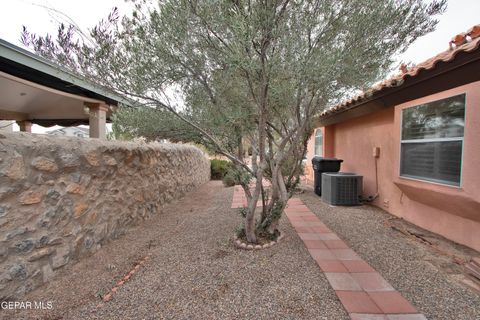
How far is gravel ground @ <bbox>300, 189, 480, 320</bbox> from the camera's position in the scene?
229cm

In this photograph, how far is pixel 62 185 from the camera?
3.09 meters

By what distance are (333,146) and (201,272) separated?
7669mm

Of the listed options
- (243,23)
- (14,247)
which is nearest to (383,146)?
(243,23)

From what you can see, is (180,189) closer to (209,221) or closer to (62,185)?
(209,221)

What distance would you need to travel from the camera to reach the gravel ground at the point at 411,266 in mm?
2287

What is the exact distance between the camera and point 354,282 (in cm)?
271

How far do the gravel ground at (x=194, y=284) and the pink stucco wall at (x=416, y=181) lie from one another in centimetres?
188

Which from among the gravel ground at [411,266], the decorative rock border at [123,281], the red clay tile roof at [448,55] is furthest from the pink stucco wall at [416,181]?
the decorative rock border at [123,281]

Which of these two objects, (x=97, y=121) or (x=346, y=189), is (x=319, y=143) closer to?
(x=346, y=189)

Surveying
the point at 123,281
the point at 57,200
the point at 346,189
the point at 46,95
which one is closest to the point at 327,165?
the point at 346,189

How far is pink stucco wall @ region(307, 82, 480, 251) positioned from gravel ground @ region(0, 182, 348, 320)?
188 cm

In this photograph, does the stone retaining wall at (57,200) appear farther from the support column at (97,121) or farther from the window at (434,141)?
the window at (434,141)

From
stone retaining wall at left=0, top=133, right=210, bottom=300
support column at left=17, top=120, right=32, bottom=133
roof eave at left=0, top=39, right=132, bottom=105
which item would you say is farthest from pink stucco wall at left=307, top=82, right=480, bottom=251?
support column at left=17, top=120, right=32, bottom=133

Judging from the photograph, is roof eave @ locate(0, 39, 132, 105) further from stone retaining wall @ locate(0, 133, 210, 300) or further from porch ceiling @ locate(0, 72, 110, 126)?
stone retaining wall @ locate(0, 133, 210, 300)
